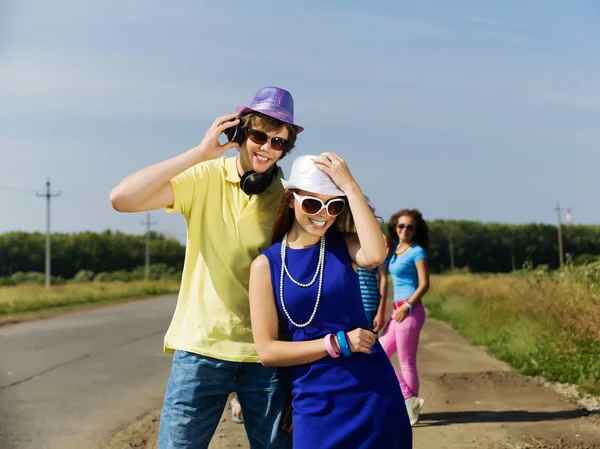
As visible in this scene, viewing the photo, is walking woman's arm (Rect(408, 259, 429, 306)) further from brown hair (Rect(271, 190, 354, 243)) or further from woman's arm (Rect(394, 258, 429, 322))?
brown hair (Rect(271, 190, 354, 243))

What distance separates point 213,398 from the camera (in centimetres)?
354

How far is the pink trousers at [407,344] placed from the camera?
300 inches

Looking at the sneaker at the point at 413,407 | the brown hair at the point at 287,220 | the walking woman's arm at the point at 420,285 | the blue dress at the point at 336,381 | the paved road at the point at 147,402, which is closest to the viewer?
the blue dress at the point at 336,381

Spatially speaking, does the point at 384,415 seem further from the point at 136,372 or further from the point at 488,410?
the point at 136,372

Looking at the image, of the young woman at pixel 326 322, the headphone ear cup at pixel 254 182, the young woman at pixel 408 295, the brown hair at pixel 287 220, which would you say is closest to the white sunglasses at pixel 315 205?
the young woman at pixel 326 322

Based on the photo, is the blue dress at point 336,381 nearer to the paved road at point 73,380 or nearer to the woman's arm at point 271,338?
the woman's arm at point 271,338

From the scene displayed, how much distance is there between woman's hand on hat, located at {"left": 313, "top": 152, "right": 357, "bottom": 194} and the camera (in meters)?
3.32

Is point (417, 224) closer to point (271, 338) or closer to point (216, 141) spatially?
point (216, 141)

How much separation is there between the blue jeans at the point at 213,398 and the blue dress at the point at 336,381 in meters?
0.25

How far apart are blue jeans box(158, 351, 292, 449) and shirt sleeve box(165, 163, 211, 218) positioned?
57cm

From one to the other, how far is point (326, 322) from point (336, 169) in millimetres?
564

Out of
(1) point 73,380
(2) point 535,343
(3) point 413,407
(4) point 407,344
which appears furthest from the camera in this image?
(2) point 535,343

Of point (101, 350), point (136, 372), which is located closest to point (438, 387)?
point (136, 372)

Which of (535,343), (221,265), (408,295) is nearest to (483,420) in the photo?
(408,295)
